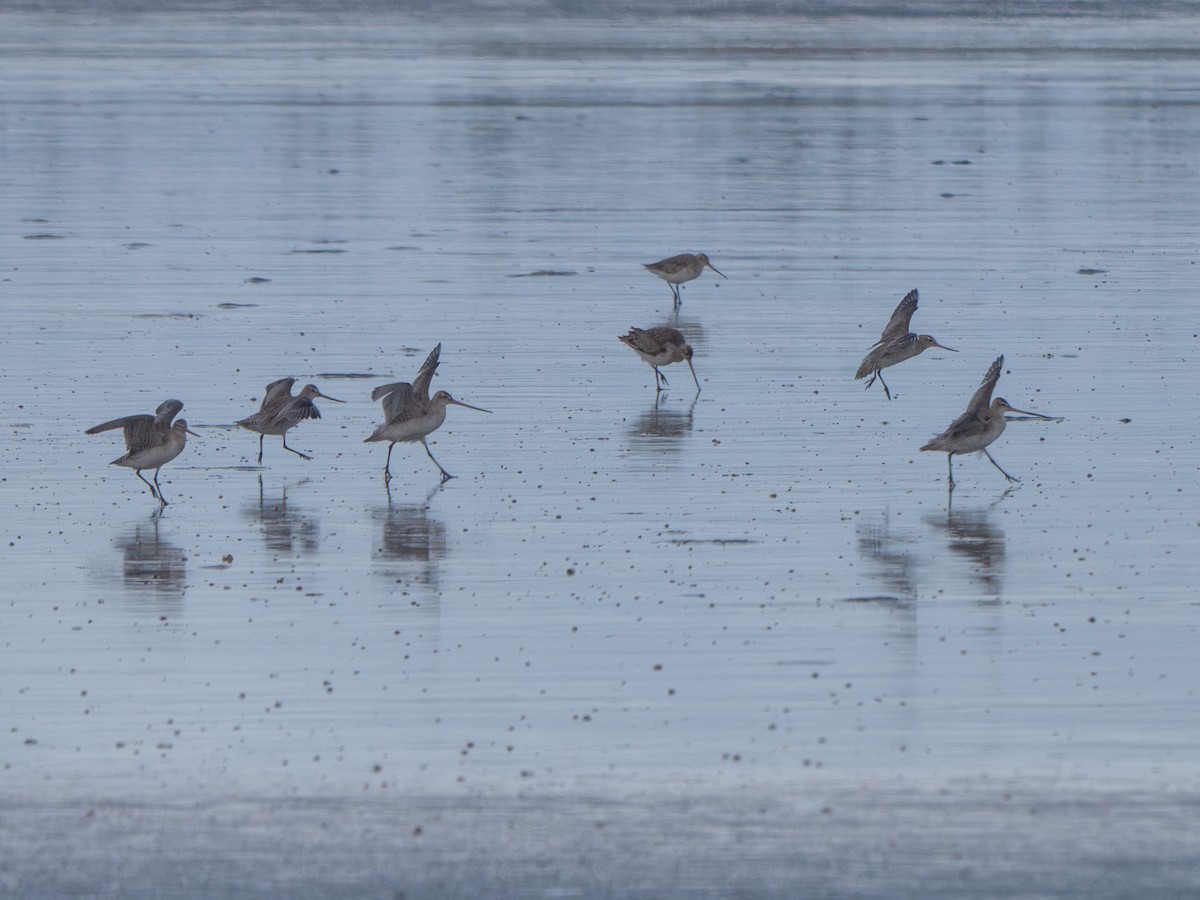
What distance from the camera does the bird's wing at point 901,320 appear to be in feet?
55.5

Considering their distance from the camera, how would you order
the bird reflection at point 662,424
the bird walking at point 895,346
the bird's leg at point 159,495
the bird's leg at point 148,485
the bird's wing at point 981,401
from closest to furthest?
the bird's leg at point 159,495 < the bird's leg at point 148,485 < the bird's wing at point 981,401 < the bird reflection at point 662,424 < the bird walking at point 895,346

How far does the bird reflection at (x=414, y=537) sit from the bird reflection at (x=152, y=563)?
1.07 meters

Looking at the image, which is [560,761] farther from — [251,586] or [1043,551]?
[1043,551]

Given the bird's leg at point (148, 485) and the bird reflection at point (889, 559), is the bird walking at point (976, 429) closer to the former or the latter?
the bird reflection at point (889, 559)

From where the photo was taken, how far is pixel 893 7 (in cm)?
8231

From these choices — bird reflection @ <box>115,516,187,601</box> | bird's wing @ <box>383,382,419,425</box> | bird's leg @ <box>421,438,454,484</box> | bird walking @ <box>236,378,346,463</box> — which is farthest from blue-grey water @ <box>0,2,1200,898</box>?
bird's wing @ <box>383,382,419,425</box>

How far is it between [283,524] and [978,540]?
12.4ft

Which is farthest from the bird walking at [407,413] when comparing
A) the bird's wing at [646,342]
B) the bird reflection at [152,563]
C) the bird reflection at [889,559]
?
the bird's wing at [646,342]

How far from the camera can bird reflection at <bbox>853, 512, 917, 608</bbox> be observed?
1081 centimetres

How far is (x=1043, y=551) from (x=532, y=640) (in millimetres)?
3095

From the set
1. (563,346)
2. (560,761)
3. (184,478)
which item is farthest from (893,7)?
(560,761)

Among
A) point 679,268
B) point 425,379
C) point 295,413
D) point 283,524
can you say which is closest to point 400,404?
point 425,379

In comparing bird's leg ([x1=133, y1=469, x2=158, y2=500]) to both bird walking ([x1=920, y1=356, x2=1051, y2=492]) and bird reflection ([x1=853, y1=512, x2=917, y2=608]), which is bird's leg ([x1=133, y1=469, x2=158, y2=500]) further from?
bird walking ([x1=920, y1=356, x2=1051, y2=492])

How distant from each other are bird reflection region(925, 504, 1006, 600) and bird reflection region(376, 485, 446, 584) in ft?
8.84
